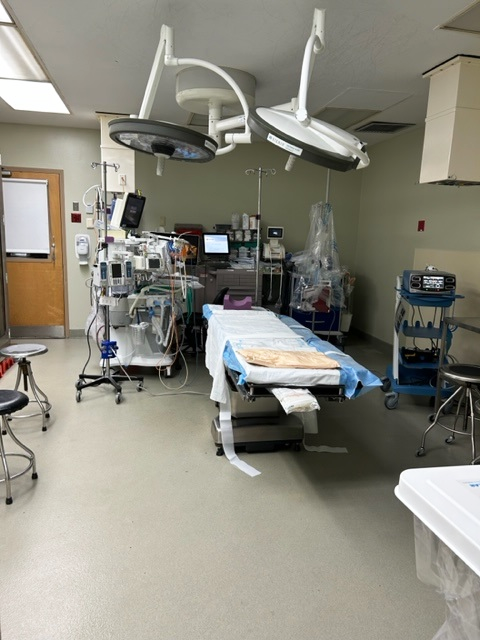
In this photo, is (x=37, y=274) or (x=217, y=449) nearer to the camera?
(x=217, y=449)

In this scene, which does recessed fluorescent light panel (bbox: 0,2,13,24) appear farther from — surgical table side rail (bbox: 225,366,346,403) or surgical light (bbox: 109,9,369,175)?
surgical table side rail (bbox: 225,366,346,403)

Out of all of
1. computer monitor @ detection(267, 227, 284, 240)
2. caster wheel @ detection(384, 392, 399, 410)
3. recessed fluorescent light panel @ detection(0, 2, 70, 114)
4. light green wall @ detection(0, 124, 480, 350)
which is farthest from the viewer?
computer monitor @ detection(267, 227, 284, 240)

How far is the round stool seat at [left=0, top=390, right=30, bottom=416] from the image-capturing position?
2188 millimetres

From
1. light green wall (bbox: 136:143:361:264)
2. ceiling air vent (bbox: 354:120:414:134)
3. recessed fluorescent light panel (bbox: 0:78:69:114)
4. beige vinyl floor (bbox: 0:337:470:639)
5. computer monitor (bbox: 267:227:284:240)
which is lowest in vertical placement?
beige vinyl floor (bbox: 0:337:470:639)

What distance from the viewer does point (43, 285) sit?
5574mm

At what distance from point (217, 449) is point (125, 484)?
63cm

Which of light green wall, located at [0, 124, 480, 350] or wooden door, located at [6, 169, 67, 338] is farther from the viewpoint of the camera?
wooden door, located at [6, 169, 67, 338]

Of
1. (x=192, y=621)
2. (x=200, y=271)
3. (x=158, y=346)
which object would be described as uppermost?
(x=200, y=271)

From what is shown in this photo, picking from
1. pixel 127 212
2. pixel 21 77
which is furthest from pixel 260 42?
pixel 21 77

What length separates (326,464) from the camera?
9.07 ft

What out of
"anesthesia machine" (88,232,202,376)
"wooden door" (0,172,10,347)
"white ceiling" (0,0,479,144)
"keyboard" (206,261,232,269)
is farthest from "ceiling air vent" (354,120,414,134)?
"wooden door" (0,172,10,347)

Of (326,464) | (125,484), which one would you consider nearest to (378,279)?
(326,464)

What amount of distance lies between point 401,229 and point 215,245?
233cm

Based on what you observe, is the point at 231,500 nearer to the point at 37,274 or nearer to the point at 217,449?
the point at 217,449
